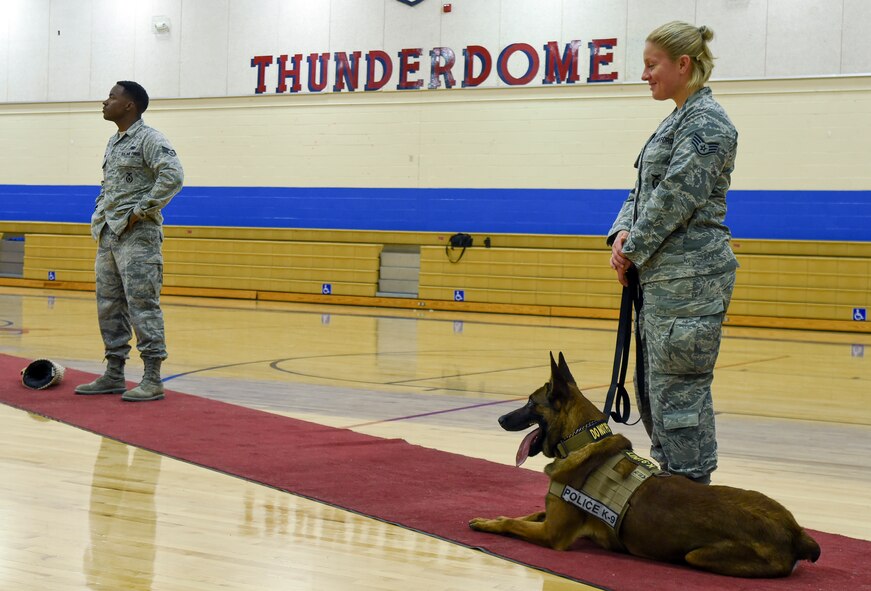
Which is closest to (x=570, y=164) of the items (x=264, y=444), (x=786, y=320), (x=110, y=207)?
(x=786, y=320)

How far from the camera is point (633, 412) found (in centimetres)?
625

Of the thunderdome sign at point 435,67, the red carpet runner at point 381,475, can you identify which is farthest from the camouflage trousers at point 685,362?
the thunderdome sign at point 435,67

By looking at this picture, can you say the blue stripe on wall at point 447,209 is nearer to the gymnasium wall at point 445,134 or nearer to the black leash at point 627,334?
the gymnasium wall at point 445,134

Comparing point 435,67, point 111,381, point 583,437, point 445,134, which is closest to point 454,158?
point 445,134

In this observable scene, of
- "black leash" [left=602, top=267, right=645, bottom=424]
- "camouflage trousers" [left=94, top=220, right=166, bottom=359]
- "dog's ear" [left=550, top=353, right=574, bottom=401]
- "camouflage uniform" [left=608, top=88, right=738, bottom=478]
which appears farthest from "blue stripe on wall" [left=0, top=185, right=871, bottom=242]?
"dog's ear" [left=550, top=353, right=574, bottom=401]

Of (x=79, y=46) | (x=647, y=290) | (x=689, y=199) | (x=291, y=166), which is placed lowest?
(x=647, y=290)

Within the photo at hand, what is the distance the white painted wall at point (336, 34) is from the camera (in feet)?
45.2

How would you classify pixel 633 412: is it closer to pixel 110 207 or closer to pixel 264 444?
pixel 264 444

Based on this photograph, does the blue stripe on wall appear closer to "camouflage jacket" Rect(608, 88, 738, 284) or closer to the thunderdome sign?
the thunderdome sign

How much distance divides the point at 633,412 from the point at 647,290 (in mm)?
3210

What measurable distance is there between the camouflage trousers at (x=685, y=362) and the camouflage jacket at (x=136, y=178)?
11.1ft

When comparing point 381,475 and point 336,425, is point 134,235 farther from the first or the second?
point 381,475

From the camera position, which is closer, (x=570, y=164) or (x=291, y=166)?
(x=570, y=164)

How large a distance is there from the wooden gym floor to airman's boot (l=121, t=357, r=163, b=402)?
0.51 metres
